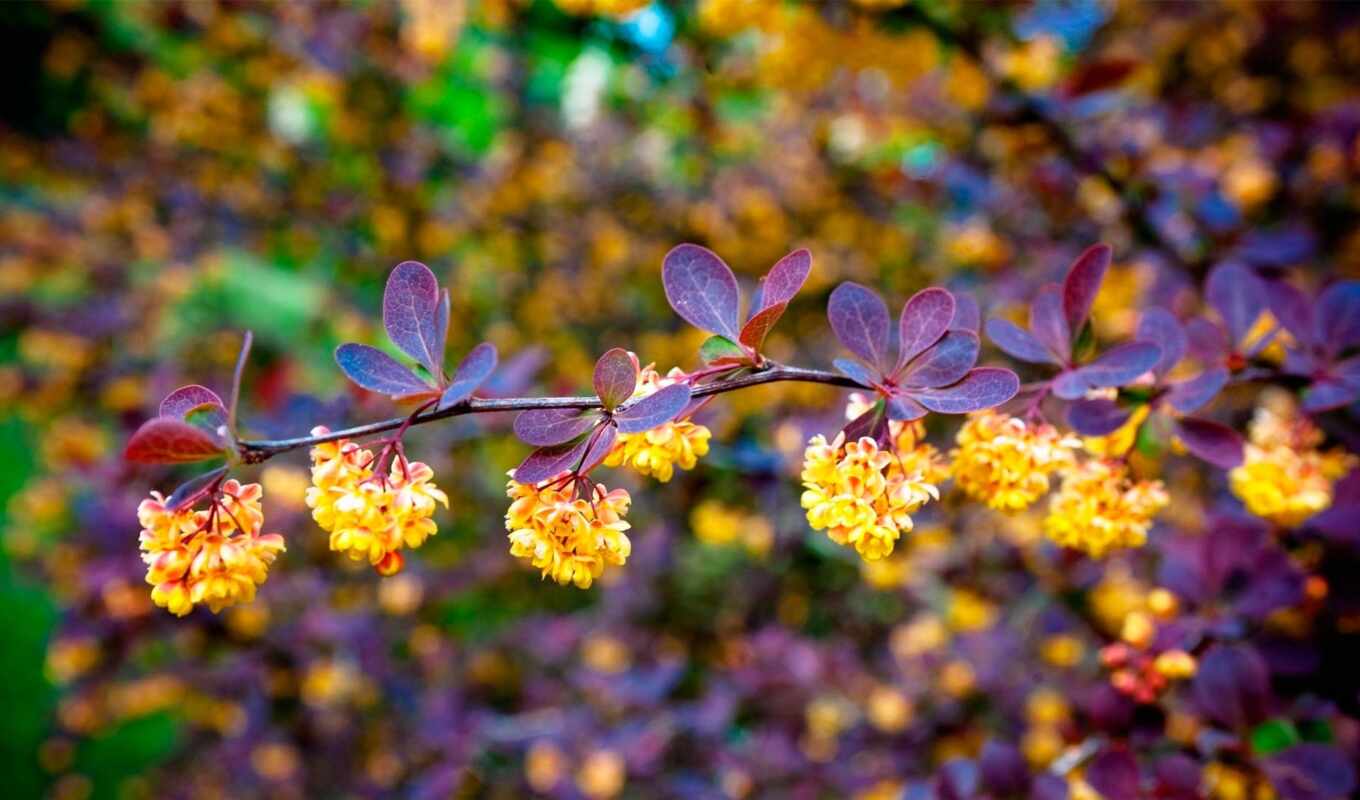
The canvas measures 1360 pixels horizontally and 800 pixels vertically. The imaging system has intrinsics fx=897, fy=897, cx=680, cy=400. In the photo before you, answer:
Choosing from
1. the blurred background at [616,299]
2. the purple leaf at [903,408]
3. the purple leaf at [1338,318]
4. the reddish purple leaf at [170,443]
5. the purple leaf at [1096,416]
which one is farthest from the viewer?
the blurred background at [616,299]

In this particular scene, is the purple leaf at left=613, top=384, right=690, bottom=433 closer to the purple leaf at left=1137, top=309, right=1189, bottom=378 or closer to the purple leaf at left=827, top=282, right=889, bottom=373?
the purple leaf at left=827, top=282, right=889, bottom=373

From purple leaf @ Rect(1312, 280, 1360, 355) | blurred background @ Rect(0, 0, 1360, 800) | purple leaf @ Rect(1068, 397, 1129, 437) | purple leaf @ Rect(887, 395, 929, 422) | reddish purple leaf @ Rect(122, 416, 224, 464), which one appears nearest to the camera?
reddish purple leaf @ Rect(122, 416, 224, 464)

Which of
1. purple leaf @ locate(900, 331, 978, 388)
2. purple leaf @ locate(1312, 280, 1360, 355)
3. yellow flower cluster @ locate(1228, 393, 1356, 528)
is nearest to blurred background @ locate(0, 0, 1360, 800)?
yellow flower cluster @ locate(1228, 393, 1356, 528)

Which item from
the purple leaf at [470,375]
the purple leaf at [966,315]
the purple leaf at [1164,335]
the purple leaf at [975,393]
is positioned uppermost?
the purple leaf at [470,375]

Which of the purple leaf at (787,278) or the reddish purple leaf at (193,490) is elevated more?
the purple leaf at (787,278)

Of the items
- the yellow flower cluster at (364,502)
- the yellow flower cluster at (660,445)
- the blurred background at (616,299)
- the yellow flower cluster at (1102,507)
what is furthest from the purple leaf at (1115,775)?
the yellow flower cluster at (364,502)

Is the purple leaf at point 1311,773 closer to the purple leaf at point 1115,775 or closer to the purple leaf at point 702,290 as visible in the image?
the purple leaf at point 1115,775
